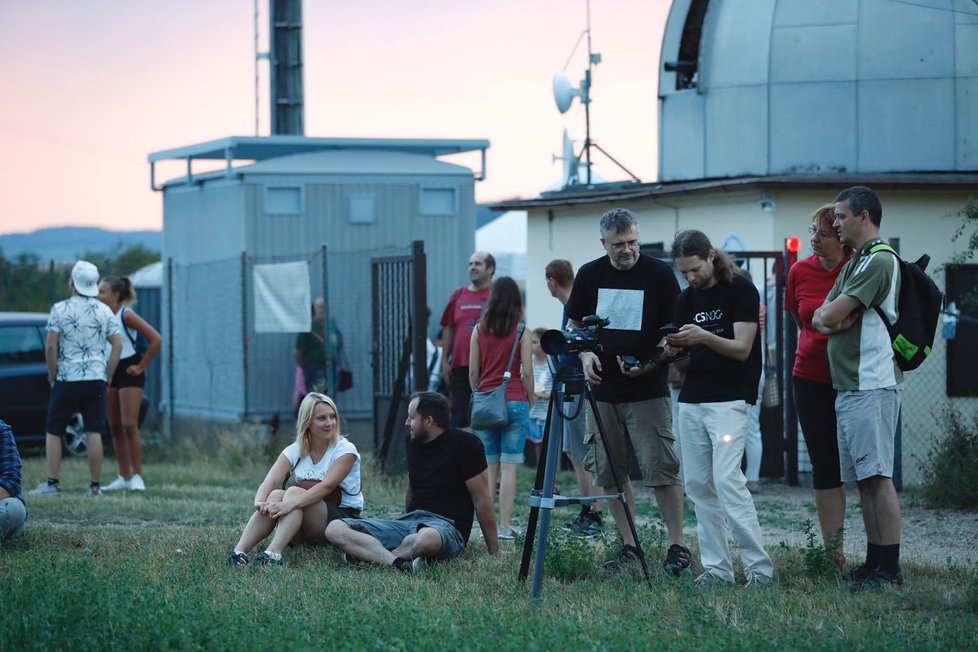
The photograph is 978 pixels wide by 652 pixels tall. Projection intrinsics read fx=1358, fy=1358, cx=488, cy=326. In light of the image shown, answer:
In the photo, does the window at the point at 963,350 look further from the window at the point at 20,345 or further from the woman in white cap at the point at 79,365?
the window at the point at 20,345

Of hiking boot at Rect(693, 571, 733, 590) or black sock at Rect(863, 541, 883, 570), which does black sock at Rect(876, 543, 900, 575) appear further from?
hiking boot at Rect(693, 571, 733, 590)

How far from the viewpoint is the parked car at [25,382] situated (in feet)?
51.5

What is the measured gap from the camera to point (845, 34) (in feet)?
48.7

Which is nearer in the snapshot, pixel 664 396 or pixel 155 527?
pixel 664 396

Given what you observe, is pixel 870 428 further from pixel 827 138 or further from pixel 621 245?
pixel 827 138

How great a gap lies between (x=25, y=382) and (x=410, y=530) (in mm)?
9320

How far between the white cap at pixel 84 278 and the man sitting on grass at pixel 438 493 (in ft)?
14.9

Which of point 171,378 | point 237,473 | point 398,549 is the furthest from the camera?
point 171,378

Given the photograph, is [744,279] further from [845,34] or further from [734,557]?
[845,34]

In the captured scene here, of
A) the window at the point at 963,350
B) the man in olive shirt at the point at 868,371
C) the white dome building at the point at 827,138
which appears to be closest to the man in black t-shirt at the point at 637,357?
the man in olive shirt at the point at 868,371

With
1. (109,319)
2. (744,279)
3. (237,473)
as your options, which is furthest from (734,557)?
(237,473)

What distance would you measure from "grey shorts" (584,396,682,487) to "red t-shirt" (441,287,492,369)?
10.1ft

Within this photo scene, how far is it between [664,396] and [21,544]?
A: 4115mm

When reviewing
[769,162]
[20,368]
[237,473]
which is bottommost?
[237,473]
